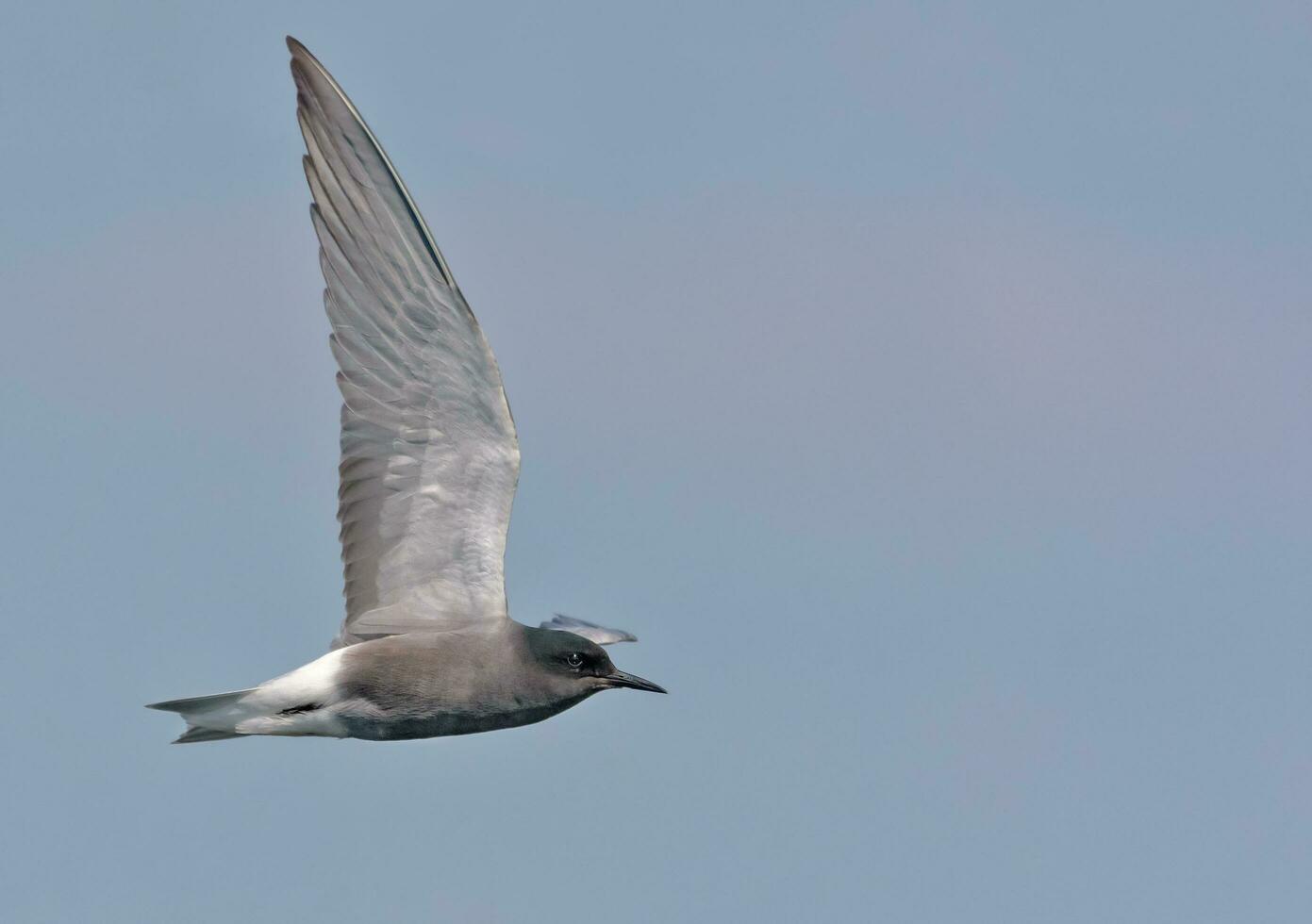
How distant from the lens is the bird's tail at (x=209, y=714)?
20.3 metres

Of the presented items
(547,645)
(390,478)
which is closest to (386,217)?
(390,478)

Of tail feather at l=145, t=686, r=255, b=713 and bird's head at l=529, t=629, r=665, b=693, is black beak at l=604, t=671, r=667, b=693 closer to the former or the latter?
bird's head at l=529, t=629, r=665, b=693

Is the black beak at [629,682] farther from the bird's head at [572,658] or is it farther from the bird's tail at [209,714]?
the bird's tail at [209,714]

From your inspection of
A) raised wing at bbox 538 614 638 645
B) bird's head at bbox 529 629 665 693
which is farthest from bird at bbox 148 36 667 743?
raised wing at bbox 538 614 638 645

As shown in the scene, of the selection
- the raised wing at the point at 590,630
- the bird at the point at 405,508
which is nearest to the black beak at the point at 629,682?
the bird at the point at 405,508

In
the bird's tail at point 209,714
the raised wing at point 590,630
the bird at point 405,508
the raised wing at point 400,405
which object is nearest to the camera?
the raised wing at point 400,405

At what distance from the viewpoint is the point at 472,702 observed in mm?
20484

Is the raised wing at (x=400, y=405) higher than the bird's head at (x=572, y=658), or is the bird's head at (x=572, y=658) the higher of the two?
the raised wing at (x=400, y=405)

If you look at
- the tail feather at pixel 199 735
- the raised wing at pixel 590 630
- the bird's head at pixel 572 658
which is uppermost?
the raised wing at pixel 590 630

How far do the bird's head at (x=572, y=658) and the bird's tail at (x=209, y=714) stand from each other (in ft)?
9.62

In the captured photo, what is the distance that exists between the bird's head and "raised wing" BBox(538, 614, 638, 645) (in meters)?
3.29

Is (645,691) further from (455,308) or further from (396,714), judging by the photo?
(455,308)

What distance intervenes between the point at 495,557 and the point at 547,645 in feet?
3.61

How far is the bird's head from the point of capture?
20672mm
